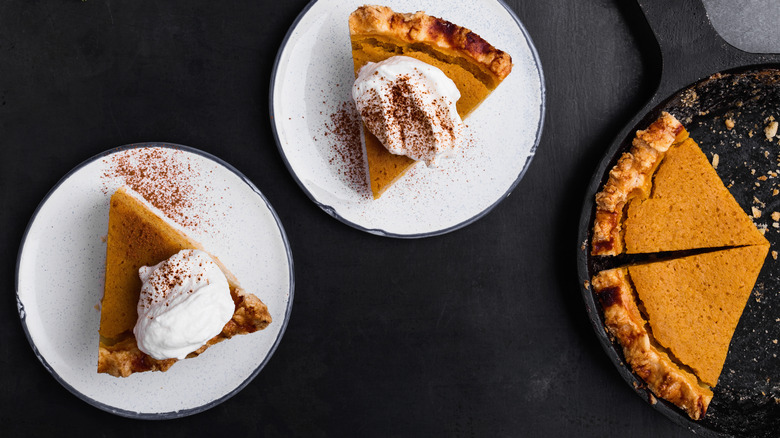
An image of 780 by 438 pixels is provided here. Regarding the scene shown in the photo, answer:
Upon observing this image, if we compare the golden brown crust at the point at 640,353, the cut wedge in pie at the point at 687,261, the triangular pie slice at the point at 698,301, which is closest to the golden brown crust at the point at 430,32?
the cut wedge in pie at the point at 687,261

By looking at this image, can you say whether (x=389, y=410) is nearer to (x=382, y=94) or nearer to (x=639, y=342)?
(x=639, y=342)

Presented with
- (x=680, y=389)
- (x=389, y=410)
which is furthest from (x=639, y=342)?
(x=389, y=410)

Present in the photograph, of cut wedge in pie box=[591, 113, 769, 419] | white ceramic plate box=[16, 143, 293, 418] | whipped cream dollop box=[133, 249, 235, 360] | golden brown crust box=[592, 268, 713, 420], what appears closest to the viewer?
whipped cream dollop box=[133, 249, 235, 360]

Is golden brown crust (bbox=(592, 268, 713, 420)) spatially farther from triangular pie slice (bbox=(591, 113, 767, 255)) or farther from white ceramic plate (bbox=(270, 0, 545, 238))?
white ceramic plate (bbox=(270, 0, 545, 238))

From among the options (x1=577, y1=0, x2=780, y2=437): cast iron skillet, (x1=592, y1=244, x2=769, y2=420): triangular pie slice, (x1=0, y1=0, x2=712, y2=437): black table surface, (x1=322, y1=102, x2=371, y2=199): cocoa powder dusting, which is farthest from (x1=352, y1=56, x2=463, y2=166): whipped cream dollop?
(x1=592, y1=244, x2=769, y2=420): triangular pie slice

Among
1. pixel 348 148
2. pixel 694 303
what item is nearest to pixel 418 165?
pixel 348 148

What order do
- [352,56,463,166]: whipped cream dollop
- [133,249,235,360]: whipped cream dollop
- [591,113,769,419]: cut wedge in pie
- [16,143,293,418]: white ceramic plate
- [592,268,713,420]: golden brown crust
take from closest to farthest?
1. [133,249,235,360]: whipped cream dollop
2. [352,56,463,166]: whipped cream dollop
3. [16,143,293,418]: white ceramic plate
4. [592,268,713,420]: golden brown crust
5. [591,113,769,419]: cut wedge in pie

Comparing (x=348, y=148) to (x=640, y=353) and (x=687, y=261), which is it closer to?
(x=640, y=353)

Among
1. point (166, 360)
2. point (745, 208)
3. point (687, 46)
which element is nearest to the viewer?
point (166, 360)
